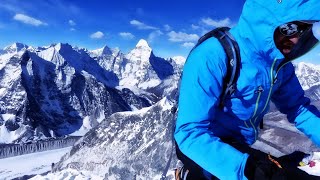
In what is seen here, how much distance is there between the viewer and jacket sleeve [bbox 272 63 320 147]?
5.27 m

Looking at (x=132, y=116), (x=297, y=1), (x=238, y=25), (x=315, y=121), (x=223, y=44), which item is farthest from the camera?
(x=132, y=116)

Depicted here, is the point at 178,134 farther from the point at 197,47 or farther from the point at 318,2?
the point at 318,2

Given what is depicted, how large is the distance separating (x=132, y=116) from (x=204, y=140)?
15067 cm

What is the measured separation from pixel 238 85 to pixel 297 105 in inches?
67.7

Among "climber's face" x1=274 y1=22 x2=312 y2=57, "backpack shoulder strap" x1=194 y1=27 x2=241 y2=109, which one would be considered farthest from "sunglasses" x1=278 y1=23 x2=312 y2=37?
"backpack shoulder strap" x1=194 y1=27 x2=241 y2=109

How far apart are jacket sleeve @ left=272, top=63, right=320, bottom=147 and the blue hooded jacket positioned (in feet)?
2.58

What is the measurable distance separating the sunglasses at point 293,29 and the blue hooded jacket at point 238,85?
164 millimetres

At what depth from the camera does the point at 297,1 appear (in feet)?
11.5

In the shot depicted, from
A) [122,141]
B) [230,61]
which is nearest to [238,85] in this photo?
[230,61]

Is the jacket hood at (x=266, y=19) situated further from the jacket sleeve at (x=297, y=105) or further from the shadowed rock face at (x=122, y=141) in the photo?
the shadowed rock face at (x=122, y=141)

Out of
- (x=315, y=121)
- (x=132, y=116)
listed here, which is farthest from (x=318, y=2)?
(x=132, y=116)

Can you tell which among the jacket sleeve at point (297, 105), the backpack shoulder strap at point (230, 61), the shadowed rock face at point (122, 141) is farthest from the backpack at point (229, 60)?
the shadowed rock face at point (122, 141)

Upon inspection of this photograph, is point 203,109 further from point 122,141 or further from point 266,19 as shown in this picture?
point 122,141

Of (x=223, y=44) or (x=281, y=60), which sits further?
(x=281, y=60)
